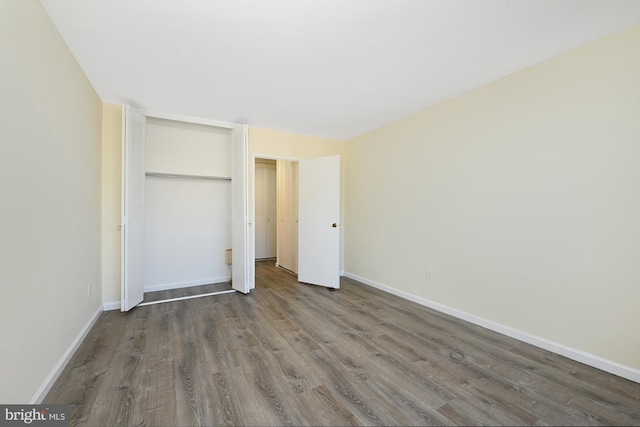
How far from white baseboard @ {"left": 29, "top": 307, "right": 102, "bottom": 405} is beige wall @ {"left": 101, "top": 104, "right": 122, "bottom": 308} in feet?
1.73

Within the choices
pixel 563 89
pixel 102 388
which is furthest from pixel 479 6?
pixel 102 388

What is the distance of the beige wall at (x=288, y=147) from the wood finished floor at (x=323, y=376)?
5.93ft

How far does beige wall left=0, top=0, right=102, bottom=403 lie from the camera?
1269mm

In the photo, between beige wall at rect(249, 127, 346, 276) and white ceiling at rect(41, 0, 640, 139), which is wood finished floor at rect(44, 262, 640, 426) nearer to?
beige wall at rect(249, 127, 346, 276)

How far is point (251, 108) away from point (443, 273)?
10.3 ft

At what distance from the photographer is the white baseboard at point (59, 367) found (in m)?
1.52

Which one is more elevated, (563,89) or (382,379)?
(563,89)

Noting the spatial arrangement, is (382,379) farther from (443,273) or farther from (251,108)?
(251,108)

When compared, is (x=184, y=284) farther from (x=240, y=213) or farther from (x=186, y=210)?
(x=240, y=213)

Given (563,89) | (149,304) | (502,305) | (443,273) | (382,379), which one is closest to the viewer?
(382,379)

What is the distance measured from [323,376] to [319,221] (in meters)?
2.52

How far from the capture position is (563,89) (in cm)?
209

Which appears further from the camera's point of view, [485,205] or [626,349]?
[485,205]

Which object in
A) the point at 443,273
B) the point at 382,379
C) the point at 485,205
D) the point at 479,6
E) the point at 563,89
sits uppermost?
the point at 479,6
